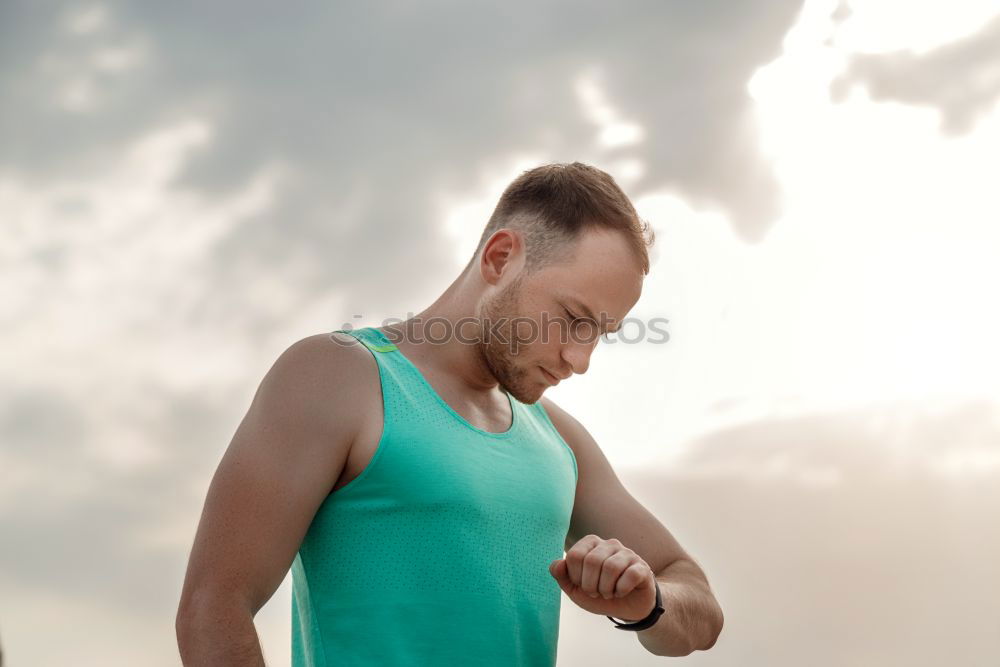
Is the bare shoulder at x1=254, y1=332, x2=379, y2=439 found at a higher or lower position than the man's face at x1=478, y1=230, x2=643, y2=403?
lower

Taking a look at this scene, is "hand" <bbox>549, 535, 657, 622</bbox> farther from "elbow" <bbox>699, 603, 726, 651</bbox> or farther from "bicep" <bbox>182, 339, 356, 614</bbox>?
"elbow" <bbox>699, 603, 726, 651</bbox>

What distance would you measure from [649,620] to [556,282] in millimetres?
972

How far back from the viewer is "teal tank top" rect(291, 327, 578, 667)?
→ 7.38 ft

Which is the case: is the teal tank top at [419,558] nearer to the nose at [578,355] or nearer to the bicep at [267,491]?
the bicep at [267,491]

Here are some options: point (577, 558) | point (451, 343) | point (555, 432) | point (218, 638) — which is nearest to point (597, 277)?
point (451, 343)

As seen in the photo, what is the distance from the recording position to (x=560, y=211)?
279cm

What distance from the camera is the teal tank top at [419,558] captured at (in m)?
2.25

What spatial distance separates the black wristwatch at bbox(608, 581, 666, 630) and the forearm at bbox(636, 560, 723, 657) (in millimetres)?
62

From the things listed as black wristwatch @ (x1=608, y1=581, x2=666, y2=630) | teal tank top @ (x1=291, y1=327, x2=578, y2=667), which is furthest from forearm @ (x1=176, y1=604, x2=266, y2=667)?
black wristwatch @ (x1=608, y1=581, x2=666, y2=630)

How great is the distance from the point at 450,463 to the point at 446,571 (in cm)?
27

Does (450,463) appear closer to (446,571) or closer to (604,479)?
(446,571)

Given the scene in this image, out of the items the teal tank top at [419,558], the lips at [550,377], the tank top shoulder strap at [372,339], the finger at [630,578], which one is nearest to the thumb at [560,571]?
the finger at [630,578]

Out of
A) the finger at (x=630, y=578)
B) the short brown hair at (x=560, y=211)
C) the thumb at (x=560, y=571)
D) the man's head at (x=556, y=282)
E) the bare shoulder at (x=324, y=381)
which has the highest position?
the short brown hair at (x=560, y=211)

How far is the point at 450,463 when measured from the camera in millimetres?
2322
